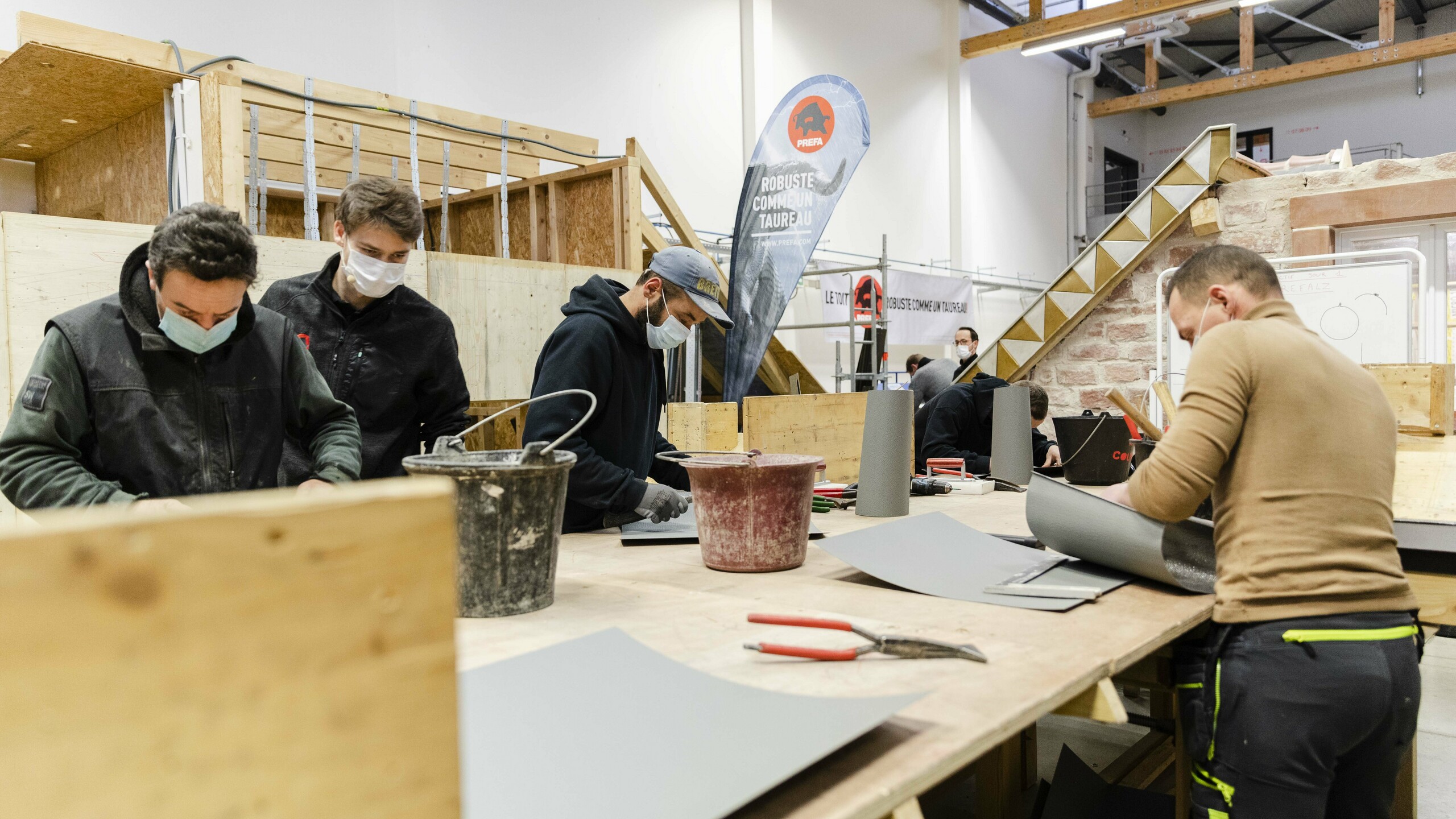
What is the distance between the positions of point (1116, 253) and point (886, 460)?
575cm

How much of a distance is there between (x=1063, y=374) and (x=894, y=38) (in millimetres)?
4997

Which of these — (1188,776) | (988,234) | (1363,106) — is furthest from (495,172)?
(1363,106)

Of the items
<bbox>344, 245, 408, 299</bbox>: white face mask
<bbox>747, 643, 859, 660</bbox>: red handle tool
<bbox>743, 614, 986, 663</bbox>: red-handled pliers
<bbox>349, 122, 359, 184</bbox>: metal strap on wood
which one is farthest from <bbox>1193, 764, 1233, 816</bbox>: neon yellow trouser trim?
<bbox>349, 122, 359, 184</bbox>: metal strap on wood

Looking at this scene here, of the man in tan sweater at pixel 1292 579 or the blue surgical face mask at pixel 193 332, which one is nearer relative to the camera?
the man in tan sweater at pixel 1292 579

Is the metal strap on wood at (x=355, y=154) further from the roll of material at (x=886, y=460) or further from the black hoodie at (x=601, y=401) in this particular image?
the roll of material at (x=886, y=460)

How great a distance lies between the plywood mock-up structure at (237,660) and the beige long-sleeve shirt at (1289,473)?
138 cm

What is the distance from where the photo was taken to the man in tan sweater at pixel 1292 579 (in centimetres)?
144

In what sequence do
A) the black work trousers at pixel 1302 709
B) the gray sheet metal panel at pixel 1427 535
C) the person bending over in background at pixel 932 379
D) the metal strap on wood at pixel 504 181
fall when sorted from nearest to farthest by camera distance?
the black work trousers at pixel 1302 709
the gray sheet metal panel at pixel 1427 535
the metal strap on wood at pixel 504 181
the person bending over in background at pixel 932 379

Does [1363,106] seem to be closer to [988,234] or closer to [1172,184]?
[988,234]

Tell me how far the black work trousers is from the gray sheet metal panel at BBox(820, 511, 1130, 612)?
24 centimetres

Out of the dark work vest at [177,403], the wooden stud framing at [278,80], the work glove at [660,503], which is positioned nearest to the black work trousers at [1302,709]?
the work glove at [660,503]

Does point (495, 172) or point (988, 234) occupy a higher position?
point (988, 234)

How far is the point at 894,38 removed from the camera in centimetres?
1059

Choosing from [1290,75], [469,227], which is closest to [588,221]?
[469,227]
